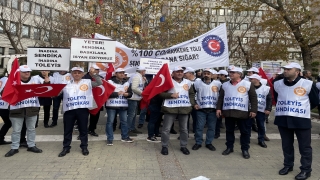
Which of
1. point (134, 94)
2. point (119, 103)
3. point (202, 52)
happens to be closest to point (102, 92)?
point (119, 103)

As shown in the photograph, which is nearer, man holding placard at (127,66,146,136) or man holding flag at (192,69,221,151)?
man holding flag at (192,69,221,151)

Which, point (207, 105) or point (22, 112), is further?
point (207, 105)

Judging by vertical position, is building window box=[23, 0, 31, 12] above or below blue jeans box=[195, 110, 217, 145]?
above

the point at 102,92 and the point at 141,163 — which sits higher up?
the point at 102,92

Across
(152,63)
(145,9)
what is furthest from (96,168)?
(145,9)

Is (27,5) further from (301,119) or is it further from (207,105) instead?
(301,119)

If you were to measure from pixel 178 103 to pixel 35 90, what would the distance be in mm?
2827

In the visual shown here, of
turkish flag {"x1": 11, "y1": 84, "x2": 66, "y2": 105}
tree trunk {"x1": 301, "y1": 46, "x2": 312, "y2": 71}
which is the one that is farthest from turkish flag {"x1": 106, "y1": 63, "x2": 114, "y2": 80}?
tree trunk {"x1": 301, "y1": 46, "x2": 312, "y2": 71}

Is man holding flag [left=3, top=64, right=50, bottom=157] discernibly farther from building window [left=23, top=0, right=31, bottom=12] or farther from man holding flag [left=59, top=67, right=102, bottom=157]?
building window [left=23, top=0, right=31, bottom=12]

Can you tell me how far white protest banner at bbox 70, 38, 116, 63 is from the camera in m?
7.06

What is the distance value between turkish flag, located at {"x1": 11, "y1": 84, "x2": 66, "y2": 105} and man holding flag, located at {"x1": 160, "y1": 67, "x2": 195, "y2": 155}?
7.09 feet

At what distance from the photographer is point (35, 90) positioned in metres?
5.72

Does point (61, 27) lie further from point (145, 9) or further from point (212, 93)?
point (212, 93)

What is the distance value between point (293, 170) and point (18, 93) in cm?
519
